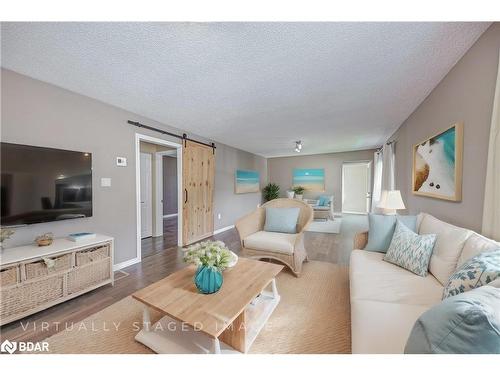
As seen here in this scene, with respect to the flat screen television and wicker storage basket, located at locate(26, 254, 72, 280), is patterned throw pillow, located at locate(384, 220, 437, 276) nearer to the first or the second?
wicker storage basket, located at locate(26, 254, 72, 280)

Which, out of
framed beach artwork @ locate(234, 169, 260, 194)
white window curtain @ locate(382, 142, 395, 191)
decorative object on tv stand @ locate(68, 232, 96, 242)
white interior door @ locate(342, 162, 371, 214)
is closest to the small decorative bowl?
decorative object on tv stand @ locate(68, 232, 96, 242)

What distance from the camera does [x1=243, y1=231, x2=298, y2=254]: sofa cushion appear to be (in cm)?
240

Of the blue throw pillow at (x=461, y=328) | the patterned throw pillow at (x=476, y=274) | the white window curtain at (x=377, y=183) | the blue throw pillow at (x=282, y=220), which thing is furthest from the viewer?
the white window curtain at (x=377, y=183)

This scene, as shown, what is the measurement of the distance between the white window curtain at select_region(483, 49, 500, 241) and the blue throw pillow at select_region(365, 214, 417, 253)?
71 centimetres

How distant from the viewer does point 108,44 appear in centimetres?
146

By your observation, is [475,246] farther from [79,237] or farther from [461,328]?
[79,237]

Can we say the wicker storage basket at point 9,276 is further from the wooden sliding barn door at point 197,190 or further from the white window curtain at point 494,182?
the white window curtain at point 494,182

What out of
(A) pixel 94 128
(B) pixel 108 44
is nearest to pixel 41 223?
(A) pixel 94 128

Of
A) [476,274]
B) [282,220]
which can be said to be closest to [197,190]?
[282,220]

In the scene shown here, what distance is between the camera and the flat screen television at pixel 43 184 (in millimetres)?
1729

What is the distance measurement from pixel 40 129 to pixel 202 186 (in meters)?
2.56

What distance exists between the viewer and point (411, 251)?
161 cm

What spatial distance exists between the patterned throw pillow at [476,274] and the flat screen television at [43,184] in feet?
10.6

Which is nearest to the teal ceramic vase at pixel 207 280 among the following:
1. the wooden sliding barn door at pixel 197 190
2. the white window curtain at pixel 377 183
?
the wooden sliding barn door at pixel 197 190
